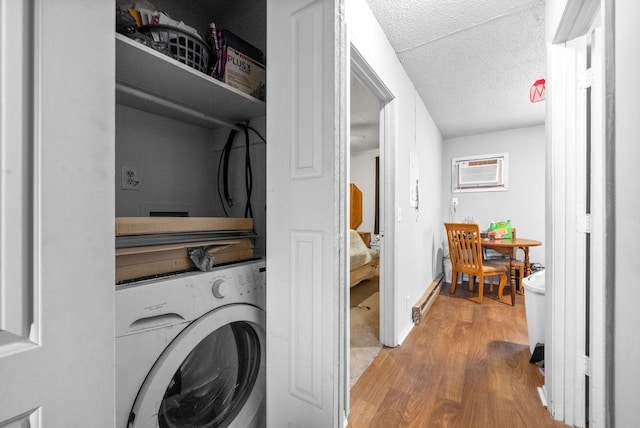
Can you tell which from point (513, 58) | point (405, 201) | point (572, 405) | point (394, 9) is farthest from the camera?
point (405, 201)

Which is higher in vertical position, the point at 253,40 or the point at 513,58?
the point at 513,58

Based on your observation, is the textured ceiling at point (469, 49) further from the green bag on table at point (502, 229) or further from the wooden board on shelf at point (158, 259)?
the wooden board on shelf at point (158, 259)

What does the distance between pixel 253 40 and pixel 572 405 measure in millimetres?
2537

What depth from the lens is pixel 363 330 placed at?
238 cm

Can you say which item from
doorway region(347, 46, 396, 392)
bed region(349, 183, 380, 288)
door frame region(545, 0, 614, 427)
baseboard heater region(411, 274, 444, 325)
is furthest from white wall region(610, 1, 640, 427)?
bed region(349, 183, 380, 288)

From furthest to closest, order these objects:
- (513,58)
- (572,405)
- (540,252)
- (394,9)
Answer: (540,252) → (513,58) → (394,9) → (572,405)

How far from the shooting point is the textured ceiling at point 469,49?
5.65ft

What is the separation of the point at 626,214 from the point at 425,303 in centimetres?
237

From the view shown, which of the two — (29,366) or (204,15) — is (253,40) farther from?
(29,366)

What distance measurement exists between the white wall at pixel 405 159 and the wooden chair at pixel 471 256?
0.32 metres

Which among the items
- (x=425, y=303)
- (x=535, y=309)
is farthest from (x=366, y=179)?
(x=535, y=309)

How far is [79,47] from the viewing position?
479 mm

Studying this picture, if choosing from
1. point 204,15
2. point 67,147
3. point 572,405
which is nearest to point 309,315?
point 67,147

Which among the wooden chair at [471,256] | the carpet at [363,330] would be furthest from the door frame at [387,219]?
the wooden chair at [471,256]
